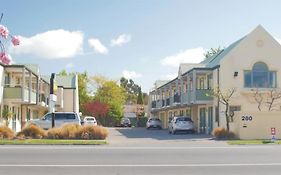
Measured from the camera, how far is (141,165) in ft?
48.7

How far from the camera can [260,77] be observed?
40.3 m

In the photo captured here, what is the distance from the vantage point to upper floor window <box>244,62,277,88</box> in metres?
40.0

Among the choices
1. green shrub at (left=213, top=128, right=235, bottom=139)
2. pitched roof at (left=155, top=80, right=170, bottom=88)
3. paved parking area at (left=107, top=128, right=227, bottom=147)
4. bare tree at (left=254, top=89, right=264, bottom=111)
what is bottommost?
paved parking area at (left=107, top=128, right=227, bottom=147)

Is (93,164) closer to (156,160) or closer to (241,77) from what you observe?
(156,160)

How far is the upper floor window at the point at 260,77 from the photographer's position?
40.0 m

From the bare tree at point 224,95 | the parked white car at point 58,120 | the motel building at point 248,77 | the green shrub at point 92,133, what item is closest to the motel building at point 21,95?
the parked white car at point 58,120

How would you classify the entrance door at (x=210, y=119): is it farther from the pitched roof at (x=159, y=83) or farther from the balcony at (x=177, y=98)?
the pitched roof at (x=159, y=83)

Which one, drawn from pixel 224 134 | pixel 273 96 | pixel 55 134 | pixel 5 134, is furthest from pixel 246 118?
pixel 5 134

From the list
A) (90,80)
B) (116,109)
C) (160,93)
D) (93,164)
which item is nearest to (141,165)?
(93,164)

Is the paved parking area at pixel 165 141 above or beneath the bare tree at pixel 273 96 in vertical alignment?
beneath

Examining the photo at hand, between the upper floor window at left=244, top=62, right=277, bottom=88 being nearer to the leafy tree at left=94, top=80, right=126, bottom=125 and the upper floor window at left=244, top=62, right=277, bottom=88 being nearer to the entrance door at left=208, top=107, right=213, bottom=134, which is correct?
the entrance door at left=208, top=107, right=213, bottom=134

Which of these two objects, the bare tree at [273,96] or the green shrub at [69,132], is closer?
the green shrub at [69,132]

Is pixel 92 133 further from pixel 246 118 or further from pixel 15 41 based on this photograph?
pixel 15 41

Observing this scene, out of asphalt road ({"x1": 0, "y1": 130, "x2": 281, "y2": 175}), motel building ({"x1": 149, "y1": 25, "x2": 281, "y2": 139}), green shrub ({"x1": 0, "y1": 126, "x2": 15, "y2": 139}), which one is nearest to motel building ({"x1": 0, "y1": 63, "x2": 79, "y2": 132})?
green shrub ({"x1": 0, "y1": 126, "x2": 15, "y2": 139})
